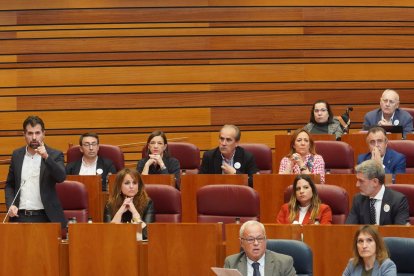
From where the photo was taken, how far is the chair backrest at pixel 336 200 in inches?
244

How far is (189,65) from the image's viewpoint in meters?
9.71

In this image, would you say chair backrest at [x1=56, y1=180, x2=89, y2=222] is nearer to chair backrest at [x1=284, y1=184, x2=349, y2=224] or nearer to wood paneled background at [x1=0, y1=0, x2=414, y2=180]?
chair backrest at [x1=284, y1=184, x2=349, y2=224]

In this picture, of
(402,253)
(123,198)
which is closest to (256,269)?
(402,253)

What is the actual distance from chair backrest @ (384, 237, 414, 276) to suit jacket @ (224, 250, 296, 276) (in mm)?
514

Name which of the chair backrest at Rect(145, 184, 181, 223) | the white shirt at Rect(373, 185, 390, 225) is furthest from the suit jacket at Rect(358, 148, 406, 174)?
the chair backrest at Rect(145, 184, 181, 223)

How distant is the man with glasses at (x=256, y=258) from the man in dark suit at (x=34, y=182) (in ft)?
5.44

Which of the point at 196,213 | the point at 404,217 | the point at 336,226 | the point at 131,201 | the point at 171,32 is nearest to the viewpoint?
the point at 336,226

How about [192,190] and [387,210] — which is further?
[192,190]

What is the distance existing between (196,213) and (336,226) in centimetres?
162

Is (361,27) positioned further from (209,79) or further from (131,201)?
(131,201)

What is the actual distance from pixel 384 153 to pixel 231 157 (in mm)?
1120

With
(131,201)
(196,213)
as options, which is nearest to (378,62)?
(196,213)

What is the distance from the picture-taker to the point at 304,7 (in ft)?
32.4

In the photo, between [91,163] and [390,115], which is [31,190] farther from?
[390,115]
